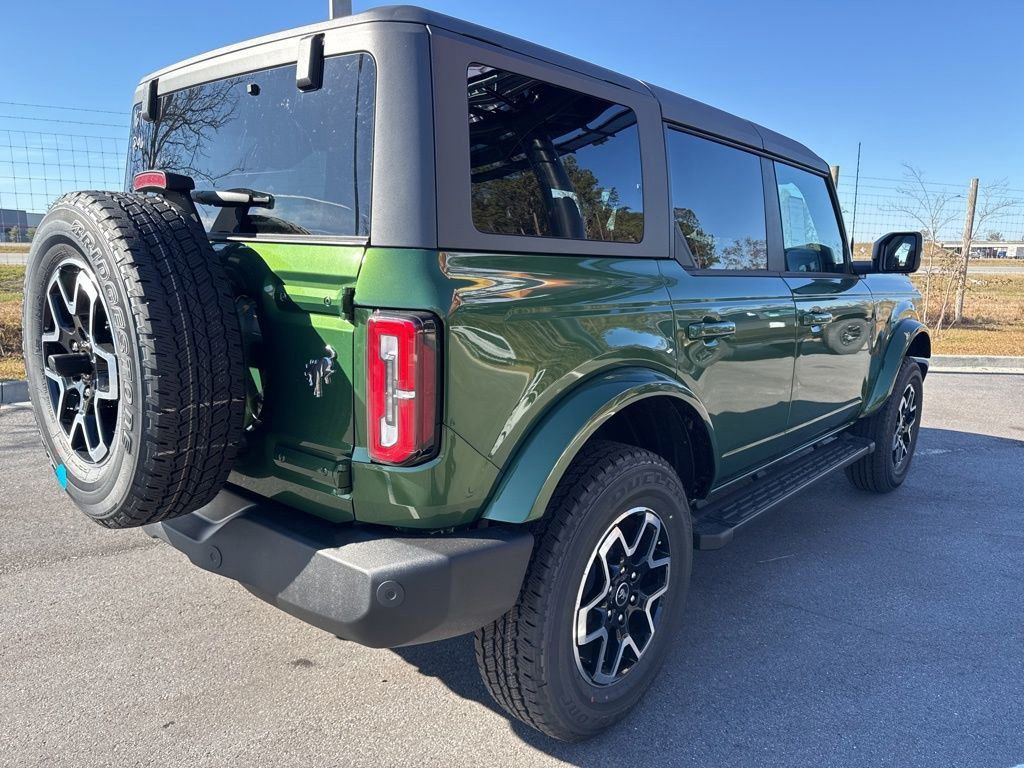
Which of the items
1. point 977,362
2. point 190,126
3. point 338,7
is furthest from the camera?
point 977,362

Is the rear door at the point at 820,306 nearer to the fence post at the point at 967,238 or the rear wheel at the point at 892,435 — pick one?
the rear wheel at the point at 892,435

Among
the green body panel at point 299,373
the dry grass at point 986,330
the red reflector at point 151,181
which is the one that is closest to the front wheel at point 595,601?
the green body panel at point 299,373

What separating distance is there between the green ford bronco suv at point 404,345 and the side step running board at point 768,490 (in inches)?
2.6

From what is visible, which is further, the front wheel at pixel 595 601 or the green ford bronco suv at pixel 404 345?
the front wheel at pixel 595 601

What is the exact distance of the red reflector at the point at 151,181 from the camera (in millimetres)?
2252

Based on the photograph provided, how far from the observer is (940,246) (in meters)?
13.4

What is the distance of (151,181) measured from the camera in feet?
7.53

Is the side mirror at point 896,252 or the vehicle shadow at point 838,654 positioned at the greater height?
the side mirror at point 896,252

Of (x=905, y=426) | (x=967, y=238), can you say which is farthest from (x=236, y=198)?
(x=967, y=238)

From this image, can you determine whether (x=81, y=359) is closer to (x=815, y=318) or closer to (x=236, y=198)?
(x=236, y=198)

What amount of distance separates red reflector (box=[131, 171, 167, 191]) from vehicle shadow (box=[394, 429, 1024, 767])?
6.14 feet

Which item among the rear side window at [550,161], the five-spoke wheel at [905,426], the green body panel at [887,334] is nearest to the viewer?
the rear side window at [550,161]

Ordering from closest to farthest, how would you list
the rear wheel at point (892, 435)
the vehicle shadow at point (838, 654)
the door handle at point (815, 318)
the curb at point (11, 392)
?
the vehicle shadow at point (838, 654), the door handle at point (815, 318), the rear wheel at point (892, 435), the curb at point (11, 392)

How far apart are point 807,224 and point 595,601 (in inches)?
101
